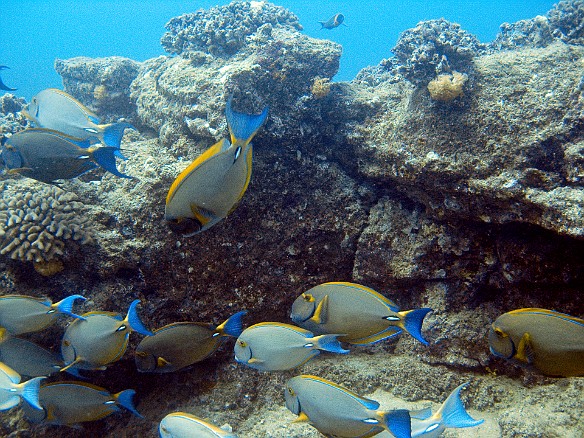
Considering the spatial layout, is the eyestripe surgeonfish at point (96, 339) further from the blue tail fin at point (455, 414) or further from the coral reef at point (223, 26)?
the coral reef at point (223, 26)

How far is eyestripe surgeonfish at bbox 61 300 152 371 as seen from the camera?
2.62 meters

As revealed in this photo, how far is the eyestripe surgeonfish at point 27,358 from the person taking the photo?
283 cm

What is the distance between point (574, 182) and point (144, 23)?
14302cm

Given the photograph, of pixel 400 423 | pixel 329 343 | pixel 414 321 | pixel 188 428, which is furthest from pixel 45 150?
pixel 400 423

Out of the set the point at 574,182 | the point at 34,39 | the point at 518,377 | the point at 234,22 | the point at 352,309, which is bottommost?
the point at 518,377

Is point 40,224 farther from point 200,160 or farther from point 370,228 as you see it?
point 370,228

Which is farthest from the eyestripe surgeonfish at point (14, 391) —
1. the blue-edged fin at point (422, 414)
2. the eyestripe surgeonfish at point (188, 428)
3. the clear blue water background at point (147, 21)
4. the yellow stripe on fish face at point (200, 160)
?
the clear blue water background at point (147, 21)

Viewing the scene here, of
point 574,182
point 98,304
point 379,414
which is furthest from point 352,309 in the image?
point 98,304

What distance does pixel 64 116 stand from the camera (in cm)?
279

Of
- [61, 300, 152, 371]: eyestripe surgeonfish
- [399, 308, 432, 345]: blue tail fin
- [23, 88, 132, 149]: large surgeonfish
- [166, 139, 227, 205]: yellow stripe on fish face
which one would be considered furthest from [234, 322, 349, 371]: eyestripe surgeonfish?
[23, 88, 132, 149]: large surgeonfish

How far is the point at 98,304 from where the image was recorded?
3342mm

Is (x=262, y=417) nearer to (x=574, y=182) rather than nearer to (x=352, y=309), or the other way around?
(x=352, y=309)

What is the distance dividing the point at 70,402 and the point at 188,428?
1.28 m

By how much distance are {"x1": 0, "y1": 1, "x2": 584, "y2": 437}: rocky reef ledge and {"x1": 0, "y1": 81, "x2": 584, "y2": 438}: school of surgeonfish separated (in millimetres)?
→ 791
